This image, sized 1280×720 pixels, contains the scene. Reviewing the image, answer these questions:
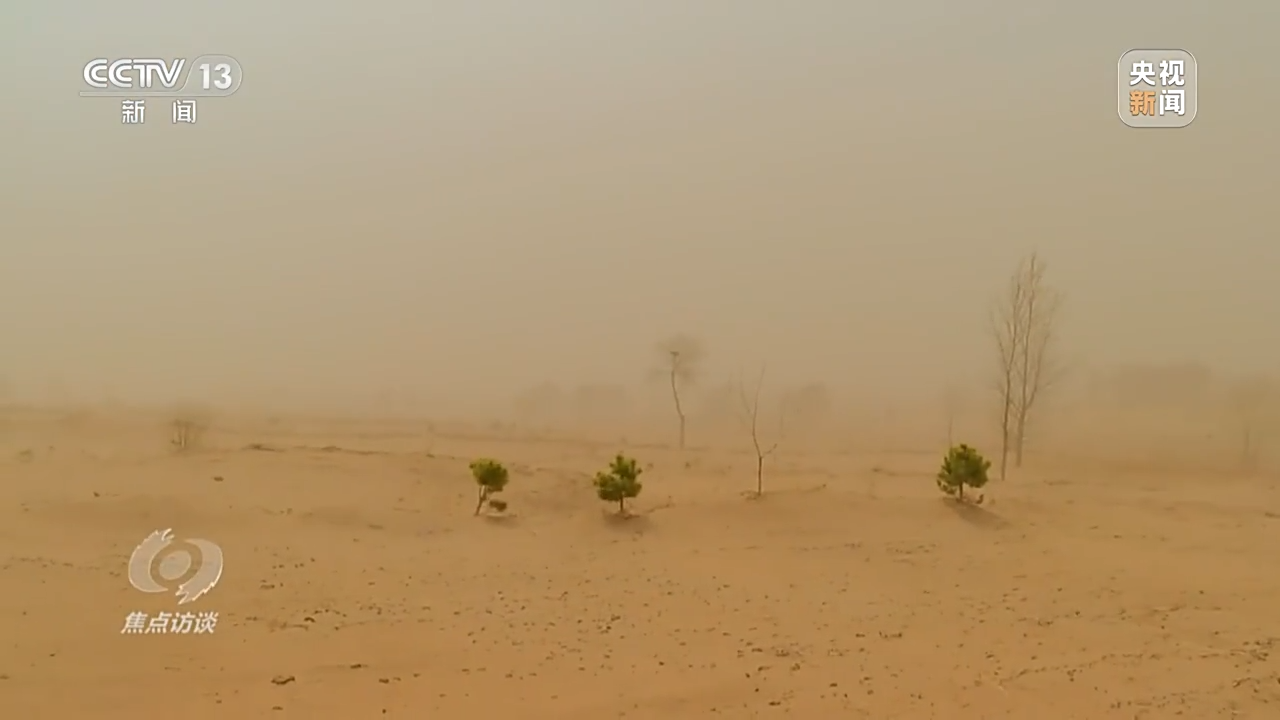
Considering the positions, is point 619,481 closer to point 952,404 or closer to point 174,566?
point 952,404

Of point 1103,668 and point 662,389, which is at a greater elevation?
point 662,389

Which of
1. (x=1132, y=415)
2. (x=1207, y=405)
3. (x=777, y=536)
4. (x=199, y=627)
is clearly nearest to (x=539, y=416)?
(x=777, y=536)

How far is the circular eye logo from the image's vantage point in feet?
12.2

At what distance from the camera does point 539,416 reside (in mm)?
4379

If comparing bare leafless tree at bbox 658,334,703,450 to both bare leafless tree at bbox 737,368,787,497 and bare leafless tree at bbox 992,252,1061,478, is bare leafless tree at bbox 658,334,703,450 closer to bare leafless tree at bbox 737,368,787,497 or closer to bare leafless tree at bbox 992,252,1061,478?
bare leafless tree at bbox 737,368,787,497

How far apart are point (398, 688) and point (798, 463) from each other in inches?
88.7

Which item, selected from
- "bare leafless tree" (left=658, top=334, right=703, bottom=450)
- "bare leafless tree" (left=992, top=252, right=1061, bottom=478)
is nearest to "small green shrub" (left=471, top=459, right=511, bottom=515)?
"bare leafless tree" (left=658, top=334, right=703, bottom=450)

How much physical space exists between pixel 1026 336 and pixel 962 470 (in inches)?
30.3

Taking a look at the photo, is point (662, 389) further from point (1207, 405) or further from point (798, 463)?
point (1207, 405)

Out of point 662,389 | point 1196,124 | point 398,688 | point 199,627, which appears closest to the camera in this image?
point 398,688

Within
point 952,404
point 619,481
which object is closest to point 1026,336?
point 952,404

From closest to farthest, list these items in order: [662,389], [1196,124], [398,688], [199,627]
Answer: [398,688] → [199,627] → [1196,124] → [662,389]

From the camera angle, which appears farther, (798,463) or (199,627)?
(798,463)

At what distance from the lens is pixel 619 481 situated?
4.61 m
